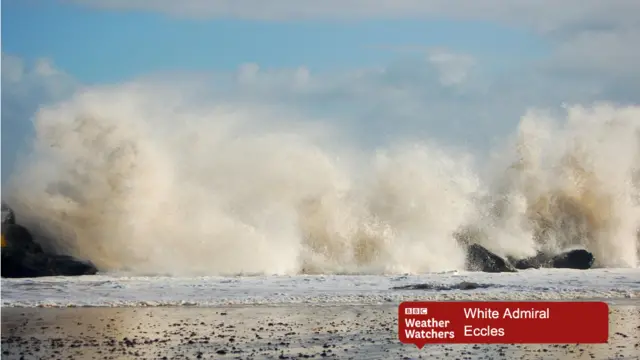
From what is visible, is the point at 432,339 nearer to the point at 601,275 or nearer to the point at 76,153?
the point at 601,275

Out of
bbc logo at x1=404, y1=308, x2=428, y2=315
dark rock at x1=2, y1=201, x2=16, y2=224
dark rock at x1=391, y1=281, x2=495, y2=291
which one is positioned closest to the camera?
bbc logo at x1=404, y1=308, x2=428, y2=315

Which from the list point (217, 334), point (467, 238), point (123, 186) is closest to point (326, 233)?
point (467, 238)

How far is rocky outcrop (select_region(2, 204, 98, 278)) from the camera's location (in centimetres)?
1619

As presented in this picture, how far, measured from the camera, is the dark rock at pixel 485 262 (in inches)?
733

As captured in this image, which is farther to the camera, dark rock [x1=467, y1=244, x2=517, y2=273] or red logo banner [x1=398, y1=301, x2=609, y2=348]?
dark rock [x1=467, y1=244, x2=517, y2=273]

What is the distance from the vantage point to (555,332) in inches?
376

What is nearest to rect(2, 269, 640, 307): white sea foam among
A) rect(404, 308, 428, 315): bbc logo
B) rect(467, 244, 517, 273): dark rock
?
rect(467, 244, 517, 273): dark rock

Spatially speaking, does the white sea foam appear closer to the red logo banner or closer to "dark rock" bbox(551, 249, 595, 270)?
"dark rock" bbox(551, 249, 595, 270)

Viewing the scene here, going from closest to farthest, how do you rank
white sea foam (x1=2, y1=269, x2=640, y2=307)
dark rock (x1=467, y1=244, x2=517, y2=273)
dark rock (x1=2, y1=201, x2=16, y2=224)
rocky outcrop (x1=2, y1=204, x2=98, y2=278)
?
1. white sea foam (x1=2, y1=269, x2=640, y2=307)
2. rocky outcrop (x1=2, y1=204, x2=98, y2=278)
3. dark rock (x1=467, y1=244, x2=517, y2=273)
4. dark rock (x1=2, y1=201, x2=16, y2=224)

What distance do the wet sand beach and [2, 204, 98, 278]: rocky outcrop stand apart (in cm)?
431

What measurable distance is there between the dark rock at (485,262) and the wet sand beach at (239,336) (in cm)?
654

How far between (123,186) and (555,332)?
43.8 feet

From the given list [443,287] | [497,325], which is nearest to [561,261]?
[443,287]

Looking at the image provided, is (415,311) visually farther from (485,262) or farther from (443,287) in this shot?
(485,262)
